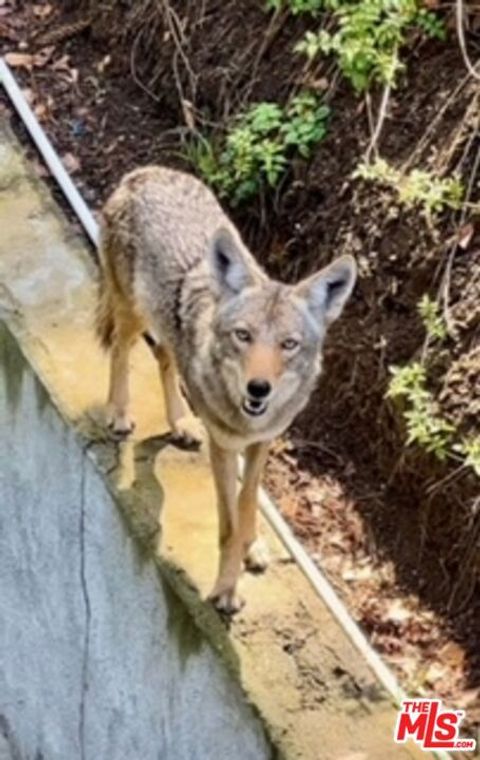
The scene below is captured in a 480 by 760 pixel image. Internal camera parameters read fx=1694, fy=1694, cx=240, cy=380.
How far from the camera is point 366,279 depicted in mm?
5957

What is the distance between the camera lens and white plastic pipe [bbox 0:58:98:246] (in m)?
6.85

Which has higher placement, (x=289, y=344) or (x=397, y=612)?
(x=289, y=344)

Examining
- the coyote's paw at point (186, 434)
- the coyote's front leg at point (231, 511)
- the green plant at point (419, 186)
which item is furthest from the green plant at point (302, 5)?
the coyote's front leg at point (231, 511)

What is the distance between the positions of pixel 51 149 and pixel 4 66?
644mm

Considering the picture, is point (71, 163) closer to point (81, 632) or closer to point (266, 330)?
point (81, 632)

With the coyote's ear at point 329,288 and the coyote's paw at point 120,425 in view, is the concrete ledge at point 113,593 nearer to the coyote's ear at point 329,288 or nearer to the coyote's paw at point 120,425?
the coyote's paw at point 120,425

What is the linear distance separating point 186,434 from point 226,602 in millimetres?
849

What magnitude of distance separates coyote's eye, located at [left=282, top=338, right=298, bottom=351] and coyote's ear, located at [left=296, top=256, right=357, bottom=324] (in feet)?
0.51

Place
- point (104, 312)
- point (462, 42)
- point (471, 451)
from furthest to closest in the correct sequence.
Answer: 1. point (462, 42)
2. point (104, 312)
3. point (471, 451)

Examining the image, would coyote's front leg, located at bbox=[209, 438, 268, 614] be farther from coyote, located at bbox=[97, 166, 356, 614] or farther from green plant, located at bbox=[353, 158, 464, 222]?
green plant, located at bbox=[353, 158, 464, 222]

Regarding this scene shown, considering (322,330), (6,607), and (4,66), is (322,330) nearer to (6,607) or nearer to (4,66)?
(6,607)

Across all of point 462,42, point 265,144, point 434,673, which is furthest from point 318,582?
point 462,42

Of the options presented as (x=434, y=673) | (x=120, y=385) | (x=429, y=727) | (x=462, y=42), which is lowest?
(x=434, y=673)

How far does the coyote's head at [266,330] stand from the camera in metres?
4.69
